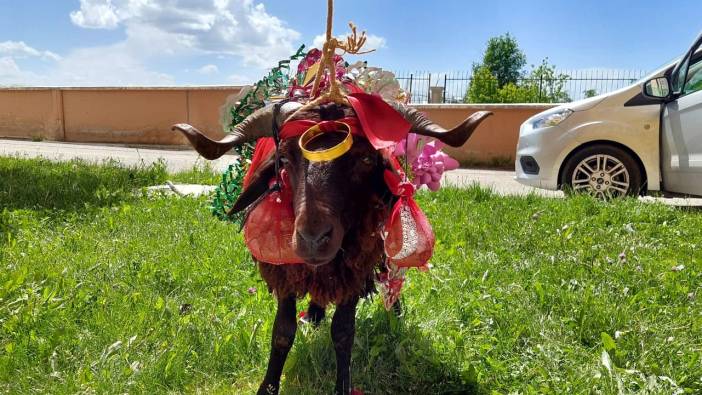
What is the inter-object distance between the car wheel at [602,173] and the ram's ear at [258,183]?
5.09 meters

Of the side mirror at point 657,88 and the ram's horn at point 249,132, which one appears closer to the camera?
the ram's horn at point 249,132

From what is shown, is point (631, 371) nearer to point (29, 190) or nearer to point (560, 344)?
point (560, 344)

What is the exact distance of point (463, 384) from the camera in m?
2.65

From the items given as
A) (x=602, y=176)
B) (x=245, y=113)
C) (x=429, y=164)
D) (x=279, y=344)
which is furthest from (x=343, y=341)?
(x=602, y=176)

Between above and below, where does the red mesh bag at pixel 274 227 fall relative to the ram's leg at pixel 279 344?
above

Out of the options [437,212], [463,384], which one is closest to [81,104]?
[437,212]

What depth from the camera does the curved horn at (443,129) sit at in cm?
210

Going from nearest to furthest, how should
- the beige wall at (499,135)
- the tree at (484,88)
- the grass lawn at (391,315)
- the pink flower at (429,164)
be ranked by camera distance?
the grass lawn at (391,315), the pink flower at (429,164), the beige wall at (499,135), the tree at (484,88)

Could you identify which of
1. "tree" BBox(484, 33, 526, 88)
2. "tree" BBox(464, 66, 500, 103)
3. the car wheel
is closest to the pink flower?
the car wheel

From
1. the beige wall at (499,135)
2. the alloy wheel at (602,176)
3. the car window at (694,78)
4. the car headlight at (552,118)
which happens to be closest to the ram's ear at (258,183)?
the alloy wheel at (602,176)

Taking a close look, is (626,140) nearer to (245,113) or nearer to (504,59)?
(245,113)

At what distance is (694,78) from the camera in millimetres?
6031

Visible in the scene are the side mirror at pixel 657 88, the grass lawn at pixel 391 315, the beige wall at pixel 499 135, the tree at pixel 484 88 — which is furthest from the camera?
the tree at pixel 484 88

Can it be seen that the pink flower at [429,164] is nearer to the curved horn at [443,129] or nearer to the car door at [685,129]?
the curved horn at [443,129]
